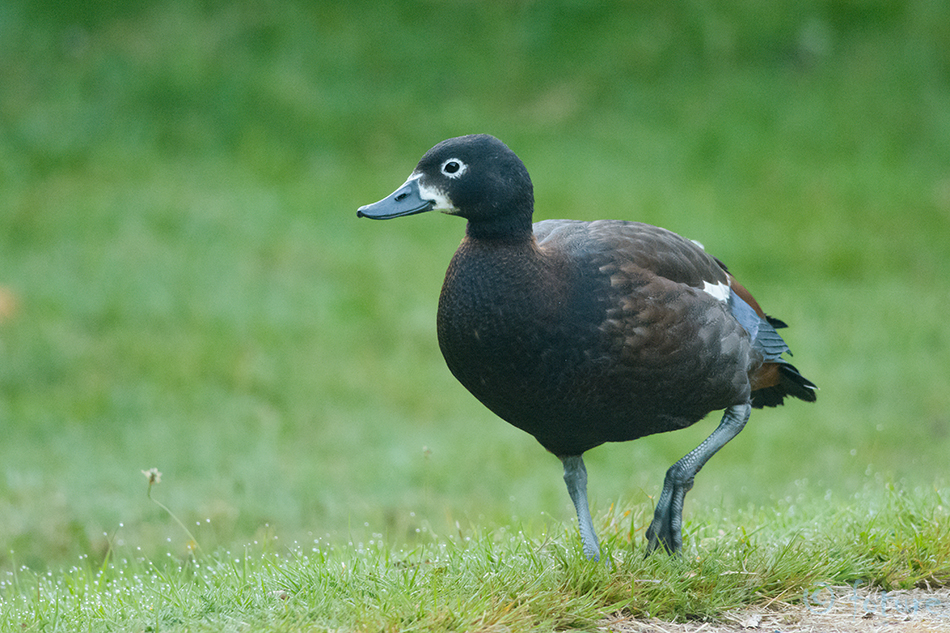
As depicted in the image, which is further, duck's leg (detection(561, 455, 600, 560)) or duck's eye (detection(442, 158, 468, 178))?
duck's leg (detection(561, 455, 600, 560))

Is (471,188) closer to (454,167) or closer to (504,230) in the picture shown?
(454,167)

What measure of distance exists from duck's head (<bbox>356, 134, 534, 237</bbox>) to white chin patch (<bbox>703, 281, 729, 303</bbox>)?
102 centimetres

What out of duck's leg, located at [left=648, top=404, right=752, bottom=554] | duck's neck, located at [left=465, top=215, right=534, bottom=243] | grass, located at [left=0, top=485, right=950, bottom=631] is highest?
duck's neck, located at [left=465, top=215, right=534, bottom=243]

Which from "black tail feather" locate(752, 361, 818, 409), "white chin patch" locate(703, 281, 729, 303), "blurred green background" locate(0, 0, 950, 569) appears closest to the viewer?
"white chin patch" locate(703, 281, 729, 303)

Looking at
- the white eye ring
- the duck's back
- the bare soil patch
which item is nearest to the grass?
the bare soil patch

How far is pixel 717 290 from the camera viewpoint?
488cm

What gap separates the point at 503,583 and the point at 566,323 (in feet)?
3.69

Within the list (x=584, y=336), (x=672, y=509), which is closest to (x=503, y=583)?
(x=672, y=509)

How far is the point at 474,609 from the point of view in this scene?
4031mm

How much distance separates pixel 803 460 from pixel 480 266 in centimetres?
651

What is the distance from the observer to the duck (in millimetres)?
4156

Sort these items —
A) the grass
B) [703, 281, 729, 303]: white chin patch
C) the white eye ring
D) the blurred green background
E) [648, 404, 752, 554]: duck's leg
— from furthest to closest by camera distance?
1. the blurred green background
2. [703, 281, 729, 303]: white chin patch
3. [648, 404, 752, 554]: duck's leg
4. the white eye ring
5. the grass

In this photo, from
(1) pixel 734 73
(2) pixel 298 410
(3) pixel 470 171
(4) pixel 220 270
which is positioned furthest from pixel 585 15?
(3) pixel 470 171

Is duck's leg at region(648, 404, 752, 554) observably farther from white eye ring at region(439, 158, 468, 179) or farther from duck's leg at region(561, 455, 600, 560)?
white eye ring at region(439, 158, 468, 179)
